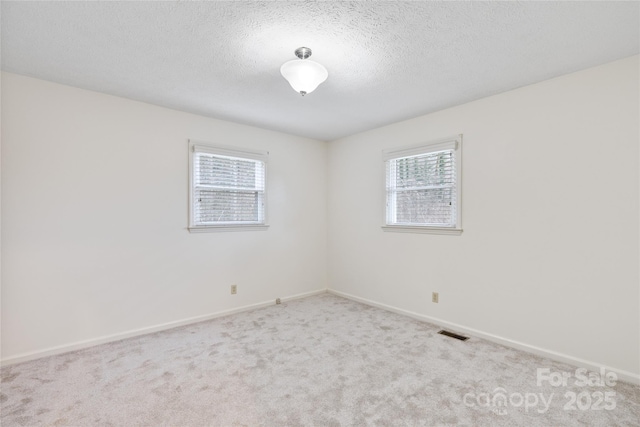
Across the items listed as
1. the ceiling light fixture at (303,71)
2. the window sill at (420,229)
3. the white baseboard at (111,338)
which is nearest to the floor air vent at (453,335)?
the window sill at (420,229)

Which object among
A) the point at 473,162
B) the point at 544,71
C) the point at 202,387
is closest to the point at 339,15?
the point at 544,71

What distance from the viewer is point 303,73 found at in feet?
6.96

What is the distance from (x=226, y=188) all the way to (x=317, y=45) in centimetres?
223

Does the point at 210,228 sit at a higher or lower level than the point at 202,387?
higher

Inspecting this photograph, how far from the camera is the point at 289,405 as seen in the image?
1.98 m

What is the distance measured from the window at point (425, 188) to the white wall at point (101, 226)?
1824mm

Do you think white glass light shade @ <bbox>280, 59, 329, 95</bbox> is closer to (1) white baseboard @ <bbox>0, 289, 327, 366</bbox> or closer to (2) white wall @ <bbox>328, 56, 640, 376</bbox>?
(2) white wall @ <bbox>328, 56, 640, 376</bbox>

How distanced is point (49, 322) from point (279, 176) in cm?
288

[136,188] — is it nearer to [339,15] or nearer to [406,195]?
[339,15]

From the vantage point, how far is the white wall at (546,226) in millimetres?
2297

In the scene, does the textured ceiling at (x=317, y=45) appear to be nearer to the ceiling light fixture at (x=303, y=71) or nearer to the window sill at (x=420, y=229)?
the ceiling light fixture at (x=303, y=71)

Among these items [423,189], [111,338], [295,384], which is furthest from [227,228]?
[423,189]

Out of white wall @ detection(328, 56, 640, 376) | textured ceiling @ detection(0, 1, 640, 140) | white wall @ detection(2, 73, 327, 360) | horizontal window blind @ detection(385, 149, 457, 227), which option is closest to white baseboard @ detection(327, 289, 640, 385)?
white wall @ detection(328, 56, 640, 376)

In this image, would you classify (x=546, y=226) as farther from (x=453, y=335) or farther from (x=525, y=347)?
(x=453, y=335)
